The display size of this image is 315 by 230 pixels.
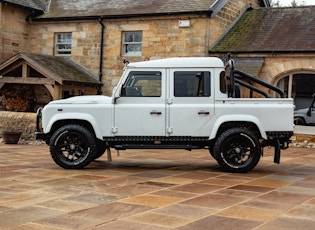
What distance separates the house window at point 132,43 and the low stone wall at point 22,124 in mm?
6059

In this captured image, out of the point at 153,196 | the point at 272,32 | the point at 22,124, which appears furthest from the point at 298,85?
the point at 153,196

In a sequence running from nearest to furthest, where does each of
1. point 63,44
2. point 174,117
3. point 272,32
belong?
point 174,117
point 272,32
point 63,44

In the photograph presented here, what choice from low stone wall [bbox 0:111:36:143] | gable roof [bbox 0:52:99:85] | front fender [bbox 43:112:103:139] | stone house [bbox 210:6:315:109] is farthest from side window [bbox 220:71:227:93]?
gable roof [bbox 0:52:99:85]

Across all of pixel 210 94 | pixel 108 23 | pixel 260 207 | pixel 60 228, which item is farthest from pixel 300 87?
pixel 60 228

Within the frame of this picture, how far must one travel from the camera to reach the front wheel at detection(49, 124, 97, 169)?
9.05 m

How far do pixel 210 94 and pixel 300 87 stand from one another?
409 inches

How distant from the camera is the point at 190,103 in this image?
9008 mm

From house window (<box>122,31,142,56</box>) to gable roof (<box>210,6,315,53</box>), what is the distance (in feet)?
10.1

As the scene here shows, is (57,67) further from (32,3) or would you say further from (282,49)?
(282,49)

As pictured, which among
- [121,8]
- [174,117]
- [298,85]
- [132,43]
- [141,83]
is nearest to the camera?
[174,117]

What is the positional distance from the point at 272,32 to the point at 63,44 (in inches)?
351

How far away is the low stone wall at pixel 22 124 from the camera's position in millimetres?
15378

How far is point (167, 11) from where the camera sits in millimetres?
19062

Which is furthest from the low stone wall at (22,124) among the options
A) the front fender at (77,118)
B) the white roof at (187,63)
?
the white roof at (187,63)
